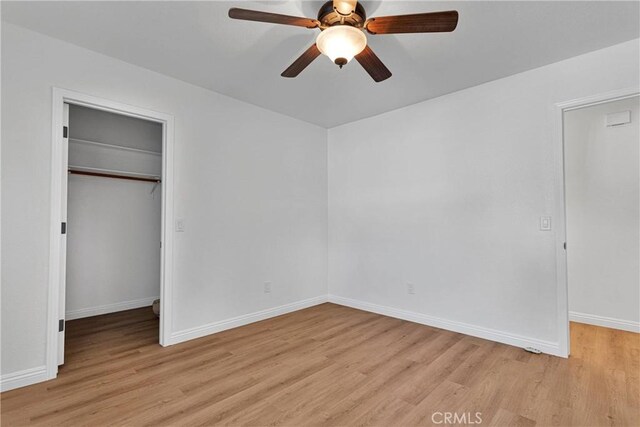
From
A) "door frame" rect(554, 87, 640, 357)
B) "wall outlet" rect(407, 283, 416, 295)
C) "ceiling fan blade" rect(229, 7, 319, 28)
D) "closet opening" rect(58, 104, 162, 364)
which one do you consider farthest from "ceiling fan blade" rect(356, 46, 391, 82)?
"closet opening" rect(58, 104, 162, 364)

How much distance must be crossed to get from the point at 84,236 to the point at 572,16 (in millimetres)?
5165

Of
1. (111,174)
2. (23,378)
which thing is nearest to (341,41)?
(23,378)

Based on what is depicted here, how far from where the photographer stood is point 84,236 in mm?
3838

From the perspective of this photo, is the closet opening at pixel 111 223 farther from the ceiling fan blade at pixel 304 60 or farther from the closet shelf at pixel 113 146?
the ceiling fan blade at pixel 304 60

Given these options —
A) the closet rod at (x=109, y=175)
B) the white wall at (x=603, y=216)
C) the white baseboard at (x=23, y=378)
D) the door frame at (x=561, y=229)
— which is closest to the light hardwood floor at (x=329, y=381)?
the white baseboard at (x=23, y=378)

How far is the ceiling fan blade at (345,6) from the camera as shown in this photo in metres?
1.73

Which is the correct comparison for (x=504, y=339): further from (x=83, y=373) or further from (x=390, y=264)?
(x=83, y=373)

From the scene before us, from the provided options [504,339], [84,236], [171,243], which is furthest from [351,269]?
[84,236]

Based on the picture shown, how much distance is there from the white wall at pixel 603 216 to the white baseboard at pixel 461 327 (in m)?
1.40

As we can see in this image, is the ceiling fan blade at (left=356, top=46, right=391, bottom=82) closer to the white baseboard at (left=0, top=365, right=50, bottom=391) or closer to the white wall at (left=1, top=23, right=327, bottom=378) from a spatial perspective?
the white wall at (left=1, top=23, right=327, bottom=378)

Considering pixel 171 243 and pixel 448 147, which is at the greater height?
pixel 448 147

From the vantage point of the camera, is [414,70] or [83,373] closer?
[83,373]

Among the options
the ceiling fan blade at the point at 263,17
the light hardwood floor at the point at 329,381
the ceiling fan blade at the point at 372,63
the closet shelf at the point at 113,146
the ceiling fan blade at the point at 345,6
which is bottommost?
the light hardwood floor at the point at 329,381

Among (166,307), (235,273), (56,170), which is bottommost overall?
(166,307)
